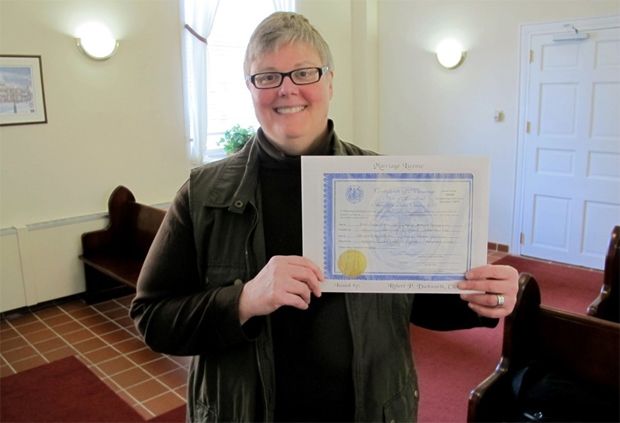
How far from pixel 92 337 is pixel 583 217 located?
412cm

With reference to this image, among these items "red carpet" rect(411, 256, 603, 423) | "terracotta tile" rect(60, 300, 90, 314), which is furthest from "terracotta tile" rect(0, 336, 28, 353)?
"red carpet" rect(411, 256, 603, 423)

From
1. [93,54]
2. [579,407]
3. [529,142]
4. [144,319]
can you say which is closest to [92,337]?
[93,54]

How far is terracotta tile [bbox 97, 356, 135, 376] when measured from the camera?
3152 mm

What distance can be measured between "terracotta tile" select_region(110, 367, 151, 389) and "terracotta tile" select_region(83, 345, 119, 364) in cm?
25

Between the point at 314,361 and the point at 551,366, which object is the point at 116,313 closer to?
the point at 551,366

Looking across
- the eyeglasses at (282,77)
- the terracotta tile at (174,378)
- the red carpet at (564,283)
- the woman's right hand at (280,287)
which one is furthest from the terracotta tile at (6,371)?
the red carpet at (564,283)

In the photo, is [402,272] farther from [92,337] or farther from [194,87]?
[194,87]

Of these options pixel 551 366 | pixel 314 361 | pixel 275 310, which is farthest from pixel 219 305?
pixel 551 366

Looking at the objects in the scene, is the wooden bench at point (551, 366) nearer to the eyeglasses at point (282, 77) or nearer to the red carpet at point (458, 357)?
the red carpet at point (458, 357)

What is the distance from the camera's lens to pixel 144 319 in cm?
110

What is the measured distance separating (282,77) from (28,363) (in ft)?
9.80

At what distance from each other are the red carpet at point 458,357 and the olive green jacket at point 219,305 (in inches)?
64.5

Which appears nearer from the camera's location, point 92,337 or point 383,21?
point 92,337
